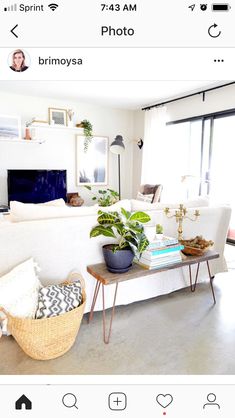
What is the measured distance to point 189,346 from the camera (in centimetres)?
156

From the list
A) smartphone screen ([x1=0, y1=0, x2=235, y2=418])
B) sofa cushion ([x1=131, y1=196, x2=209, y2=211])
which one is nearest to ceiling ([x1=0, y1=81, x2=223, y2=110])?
smartphone screen ([x1=0, y1=0, x2=235, y2=418])

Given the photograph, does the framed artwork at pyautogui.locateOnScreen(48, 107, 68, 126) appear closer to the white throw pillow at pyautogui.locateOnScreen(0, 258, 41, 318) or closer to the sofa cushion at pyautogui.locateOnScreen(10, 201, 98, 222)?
the sofa cushion at pyautogui.locateOnScreen(10, 201, 98, 222)

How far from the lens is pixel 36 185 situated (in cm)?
437

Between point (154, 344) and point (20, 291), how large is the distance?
0.84 meters

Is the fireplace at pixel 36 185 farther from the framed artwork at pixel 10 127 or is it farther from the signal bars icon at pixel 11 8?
the signal bars icon at pixel 11 8

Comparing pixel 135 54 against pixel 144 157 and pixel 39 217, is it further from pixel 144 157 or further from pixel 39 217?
pixel 144 157

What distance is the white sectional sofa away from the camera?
62.2 inches

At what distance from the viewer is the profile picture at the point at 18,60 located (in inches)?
23.7

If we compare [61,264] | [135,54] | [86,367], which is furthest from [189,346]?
[135,54]
